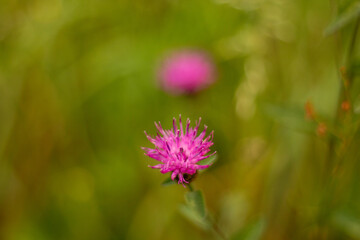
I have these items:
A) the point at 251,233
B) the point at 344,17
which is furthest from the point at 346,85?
the point at 251,233

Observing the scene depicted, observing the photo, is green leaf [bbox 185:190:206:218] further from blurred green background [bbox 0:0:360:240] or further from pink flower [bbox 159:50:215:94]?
pink flower [bbox 159:50:215:94]

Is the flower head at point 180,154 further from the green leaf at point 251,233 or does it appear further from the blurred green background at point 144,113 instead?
the blurred green background at point 144,113

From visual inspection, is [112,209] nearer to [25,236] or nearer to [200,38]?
[25,236]

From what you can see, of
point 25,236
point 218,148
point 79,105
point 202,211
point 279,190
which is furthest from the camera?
point 79,105

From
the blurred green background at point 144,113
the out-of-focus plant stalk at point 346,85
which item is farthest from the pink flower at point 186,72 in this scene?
the out-of-focus plant stalk at point 346,85

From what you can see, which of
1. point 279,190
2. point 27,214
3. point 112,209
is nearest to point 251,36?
point 279,190

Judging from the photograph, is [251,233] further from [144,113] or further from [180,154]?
[144,113]

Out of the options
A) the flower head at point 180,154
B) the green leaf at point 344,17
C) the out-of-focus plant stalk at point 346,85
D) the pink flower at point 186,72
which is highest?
the green leaf at point 344,17
